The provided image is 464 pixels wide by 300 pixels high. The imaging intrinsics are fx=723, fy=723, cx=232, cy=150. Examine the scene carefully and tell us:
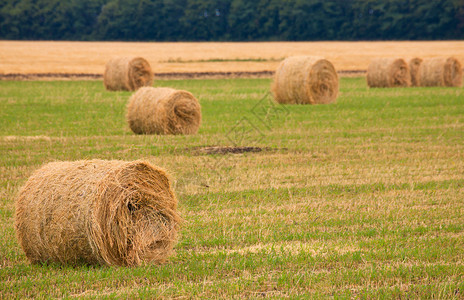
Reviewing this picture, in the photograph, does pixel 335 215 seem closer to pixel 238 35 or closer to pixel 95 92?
pixel 95 92

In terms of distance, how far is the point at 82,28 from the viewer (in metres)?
95.2

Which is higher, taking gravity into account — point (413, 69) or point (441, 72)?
point (413, 69)

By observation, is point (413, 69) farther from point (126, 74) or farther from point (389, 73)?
point (126, 74)

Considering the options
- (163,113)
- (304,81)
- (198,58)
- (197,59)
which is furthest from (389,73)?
(198,58)

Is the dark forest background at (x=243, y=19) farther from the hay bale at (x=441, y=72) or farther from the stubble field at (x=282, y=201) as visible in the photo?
the stubble field at (x=282, y=201)

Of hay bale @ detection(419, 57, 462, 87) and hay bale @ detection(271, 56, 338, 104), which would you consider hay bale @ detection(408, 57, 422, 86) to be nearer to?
hay bale @ detection(419, 57, 462, 87)

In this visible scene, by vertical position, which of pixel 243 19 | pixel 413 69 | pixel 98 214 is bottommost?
pixel 413 69

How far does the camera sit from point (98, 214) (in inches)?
290

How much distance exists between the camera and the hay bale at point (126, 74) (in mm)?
32312

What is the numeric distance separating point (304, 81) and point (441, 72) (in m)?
11.9

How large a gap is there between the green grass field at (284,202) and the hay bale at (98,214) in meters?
0.19

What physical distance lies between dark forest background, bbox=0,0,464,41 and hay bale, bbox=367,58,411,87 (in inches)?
2390

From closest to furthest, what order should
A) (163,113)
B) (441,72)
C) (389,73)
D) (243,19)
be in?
(163,113), (389,73), (441,72), (243,19)

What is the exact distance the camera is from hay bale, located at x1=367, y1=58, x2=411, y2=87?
1350 inches
